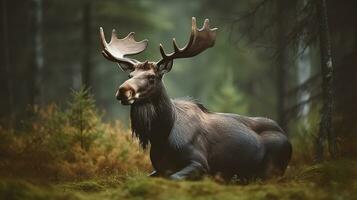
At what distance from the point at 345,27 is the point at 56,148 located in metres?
6.70

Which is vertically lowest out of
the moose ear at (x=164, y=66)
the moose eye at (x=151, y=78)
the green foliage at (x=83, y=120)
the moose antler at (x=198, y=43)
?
the green foliage at (x=83, y=120)

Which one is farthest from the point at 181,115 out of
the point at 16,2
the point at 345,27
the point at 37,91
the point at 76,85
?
the point at 76,85

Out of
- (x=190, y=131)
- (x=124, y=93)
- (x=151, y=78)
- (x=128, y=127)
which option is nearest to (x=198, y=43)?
(x=151, y=78)

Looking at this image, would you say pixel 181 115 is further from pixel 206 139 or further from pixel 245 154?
pixel 245 154

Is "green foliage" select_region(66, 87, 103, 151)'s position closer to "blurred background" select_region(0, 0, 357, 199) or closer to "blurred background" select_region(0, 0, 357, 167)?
"blurred background" select_region(0, 0, 357, 199)

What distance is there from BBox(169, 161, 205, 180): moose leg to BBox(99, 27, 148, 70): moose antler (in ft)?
6.10

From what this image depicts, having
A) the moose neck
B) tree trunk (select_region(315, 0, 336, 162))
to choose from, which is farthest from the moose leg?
tree trunk (select_region(315, 0, 336, 162))

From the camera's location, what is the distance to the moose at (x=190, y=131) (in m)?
8.75

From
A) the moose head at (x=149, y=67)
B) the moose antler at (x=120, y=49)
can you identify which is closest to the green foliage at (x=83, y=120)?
the moose antler at (x=120, y=49)

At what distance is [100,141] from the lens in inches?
502

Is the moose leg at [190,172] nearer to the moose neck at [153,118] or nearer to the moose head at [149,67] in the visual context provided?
the moose neck at [153,118]

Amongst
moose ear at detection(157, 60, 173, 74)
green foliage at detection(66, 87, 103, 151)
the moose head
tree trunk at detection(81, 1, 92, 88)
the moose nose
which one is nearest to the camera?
the moose nose

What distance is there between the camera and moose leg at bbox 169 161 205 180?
8.42 metres

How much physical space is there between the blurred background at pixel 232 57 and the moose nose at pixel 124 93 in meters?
3.78
